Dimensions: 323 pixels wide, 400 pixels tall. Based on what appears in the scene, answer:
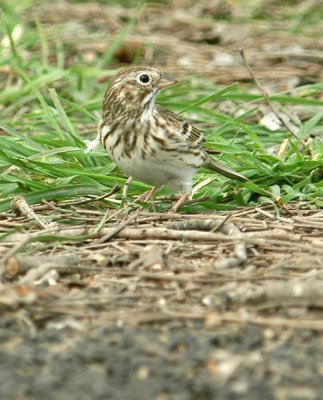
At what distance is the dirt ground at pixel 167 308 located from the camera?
399 cm

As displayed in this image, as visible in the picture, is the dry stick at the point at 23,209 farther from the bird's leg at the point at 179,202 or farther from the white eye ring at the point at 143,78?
the white eye ring at the point at 143,78

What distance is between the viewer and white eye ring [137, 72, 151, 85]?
662cm

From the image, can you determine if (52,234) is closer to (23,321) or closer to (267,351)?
(23,321)

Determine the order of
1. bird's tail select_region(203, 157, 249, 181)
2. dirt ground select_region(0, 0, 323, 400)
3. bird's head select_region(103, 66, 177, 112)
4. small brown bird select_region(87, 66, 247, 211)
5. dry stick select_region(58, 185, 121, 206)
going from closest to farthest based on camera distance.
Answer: dirt ground select_region(0, 0, 323, 400), small brown bird select_region(87, 66, 247, 211), dry stick select_region(58, 185, 121, 206), bird's head select_region(103, 66, 177, 112), bird's tail select_region(203, 157, 249, 181)

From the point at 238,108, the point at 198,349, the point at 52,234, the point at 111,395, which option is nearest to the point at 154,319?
the point at 198,349

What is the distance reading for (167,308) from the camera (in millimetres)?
4566

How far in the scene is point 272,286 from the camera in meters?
4.57

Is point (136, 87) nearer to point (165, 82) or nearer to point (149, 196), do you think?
point (165, 82)

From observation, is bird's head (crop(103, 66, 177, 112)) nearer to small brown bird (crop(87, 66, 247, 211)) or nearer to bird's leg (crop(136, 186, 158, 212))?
small brown bird (crop(87, 66, 247, 211))

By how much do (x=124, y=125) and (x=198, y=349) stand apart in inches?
97.1

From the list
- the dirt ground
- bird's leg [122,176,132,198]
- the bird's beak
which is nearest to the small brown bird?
the bird's beak

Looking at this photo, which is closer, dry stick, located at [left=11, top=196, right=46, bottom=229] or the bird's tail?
dry stick, located at [left=11, top=196, right=46, bottom=229]

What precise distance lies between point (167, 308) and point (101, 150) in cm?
291

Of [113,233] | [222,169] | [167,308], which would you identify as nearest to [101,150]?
[222,169]
